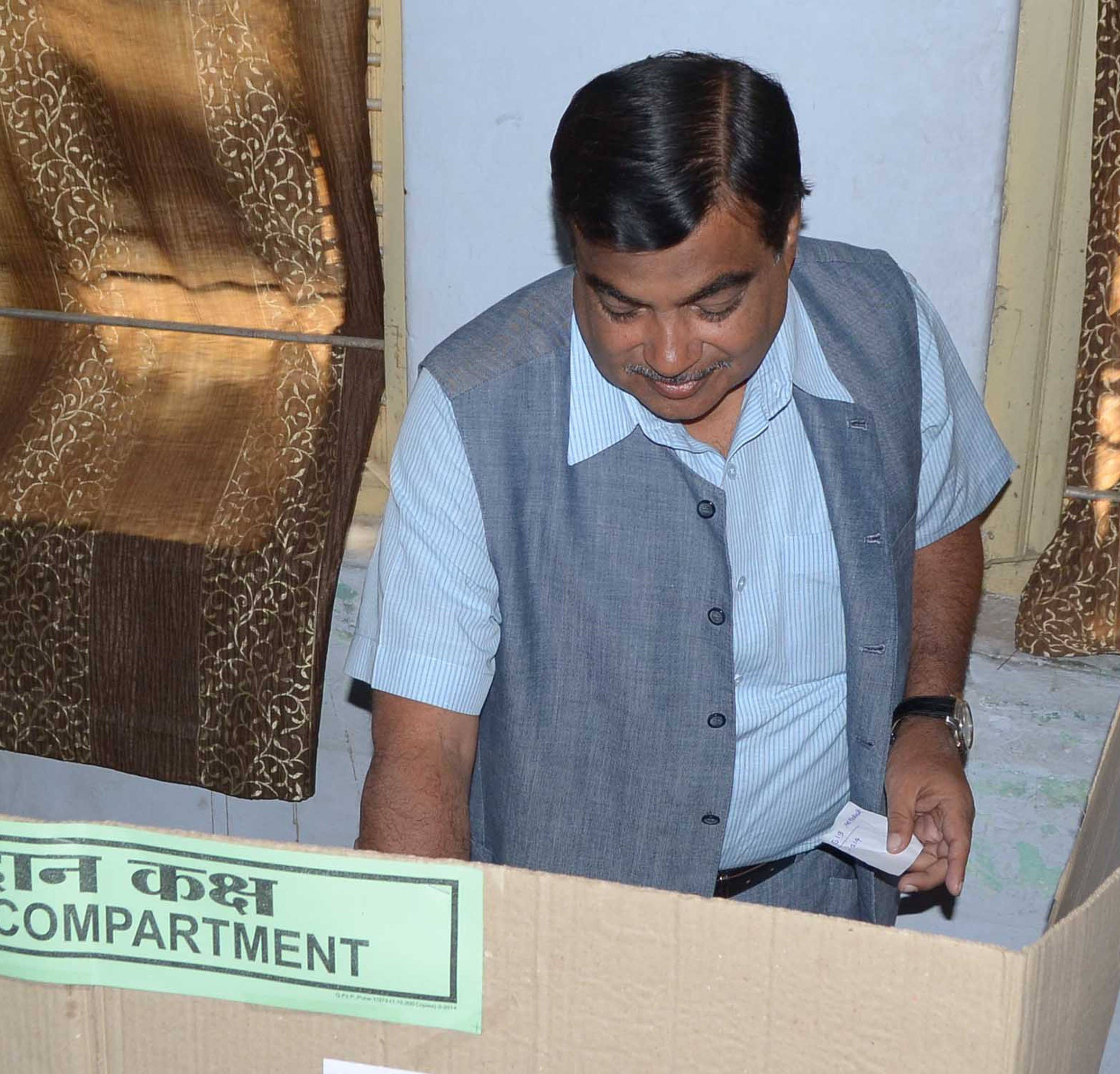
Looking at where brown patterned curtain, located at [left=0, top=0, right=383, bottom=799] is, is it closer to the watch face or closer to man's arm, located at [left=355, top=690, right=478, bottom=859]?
man's arm, located at [left=355, top=690, right=478, bottom=859]

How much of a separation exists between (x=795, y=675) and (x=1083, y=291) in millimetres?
733

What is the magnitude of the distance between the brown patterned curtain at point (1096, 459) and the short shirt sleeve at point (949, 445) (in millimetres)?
262

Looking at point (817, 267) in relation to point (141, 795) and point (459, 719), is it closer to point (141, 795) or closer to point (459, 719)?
point (459, 719)

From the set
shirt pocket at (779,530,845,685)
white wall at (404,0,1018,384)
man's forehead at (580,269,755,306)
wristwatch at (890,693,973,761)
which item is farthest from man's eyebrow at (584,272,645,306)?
white wall at (404,0,1018,384)

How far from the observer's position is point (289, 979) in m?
0.61

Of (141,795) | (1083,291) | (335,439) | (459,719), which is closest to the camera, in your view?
(459,719)

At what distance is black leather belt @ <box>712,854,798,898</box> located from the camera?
54.3 inches

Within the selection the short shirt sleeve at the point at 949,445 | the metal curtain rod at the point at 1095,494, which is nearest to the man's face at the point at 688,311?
the short shirt sleeve at the point at 949,445

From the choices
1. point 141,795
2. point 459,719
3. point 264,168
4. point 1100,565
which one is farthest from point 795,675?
point 141,795

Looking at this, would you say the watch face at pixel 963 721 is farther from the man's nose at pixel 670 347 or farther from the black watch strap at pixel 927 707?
the man's nose at pixel 670 347

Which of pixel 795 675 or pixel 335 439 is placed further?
pixel 335 439

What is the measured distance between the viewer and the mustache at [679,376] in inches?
44.5

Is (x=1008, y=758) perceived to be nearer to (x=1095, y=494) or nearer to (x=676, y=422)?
(x=1095, y=494)

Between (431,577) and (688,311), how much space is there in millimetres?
337
